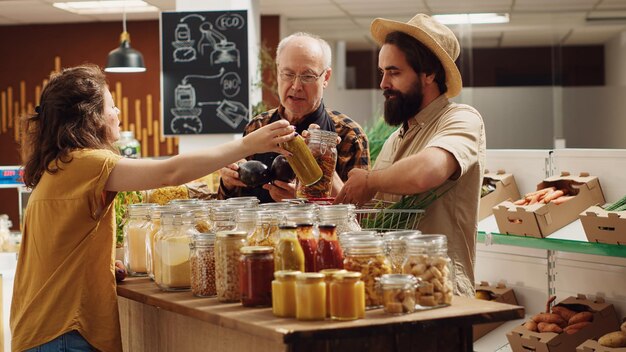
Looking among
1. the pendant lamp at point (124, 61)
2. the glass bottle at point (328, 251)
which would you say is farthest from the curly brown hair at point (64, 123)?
the pendant lamp at point (124, 61)

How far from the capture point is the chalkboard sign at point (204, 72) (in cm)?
696

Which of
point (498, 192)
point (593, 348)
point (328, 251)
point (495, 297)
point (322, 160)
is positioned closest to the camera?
point (328, 251)

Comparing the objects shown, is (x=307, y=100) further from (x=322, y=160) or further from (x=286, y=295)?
(x=286, y=295)

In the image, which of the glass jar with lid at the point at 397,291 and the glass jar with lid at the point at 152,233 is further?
the glass jar with lid at the point at 152,233

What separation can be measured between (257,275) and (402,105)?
997 millimetres

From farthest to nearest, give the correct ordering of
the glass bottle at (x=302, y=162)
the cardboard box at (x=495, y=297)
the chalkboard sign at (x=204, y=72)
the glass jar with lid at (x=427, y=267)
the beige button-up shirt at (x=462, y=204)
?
the chalkboard sign at (x=204, y=72), the cardboard box at (x=495, y=297), the beige button-up shirt at (x=462, y=204), the glass bottle at (x=302, y=162), the glass jar with lid at (x=427, y=267)

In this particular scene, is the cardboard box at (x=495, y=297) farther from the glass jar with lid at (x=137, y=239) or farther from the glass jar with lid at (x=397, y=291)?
the glass jar with lid at (x=397, y=291)

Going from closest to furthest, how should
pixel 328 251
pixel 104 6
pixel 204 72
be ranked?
pixel 328 251 → pixel 204 72 → pixel 104 6

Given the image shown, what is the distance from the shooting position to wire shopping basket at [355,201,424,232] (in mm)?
2408

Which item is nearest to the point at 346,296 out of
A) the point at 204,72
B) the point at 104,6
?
the point at 204,72

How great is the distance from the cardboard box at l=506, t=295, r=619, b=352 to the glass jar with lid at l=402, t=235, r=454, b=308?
2.01 meters

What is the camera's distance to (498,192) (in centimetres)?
430

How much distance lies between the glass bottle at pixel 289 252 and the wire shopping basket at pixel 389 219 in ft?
1.51

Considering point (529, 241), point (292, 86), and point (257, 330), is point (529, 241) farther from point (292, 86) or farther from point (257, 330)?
point (257, 330)
